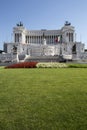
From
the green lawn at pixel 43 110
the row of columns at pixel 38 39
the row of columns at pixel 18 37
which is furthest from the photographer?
the row of columns at pixel 38 39

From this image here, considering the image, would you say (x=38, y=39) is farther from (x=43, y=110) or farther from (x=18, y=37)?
(x=43, y=110)

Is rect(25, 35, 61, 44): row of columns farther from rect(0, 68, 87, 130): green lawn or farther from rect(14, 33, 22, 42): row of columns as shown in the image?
rect(0, 68, 87, 130): green lawn

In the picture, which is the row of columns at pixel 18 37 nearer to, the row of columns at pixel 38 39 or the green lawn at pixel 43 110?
the row of columns at pixel 38 39

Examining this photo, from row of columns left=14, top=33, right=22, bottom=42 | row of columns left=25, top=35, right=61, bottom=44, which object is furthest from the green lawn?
row of columns left=25, top=35, right=61, bottom=44

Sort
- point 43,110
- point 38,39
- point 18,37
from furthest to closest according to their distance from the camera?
point 38,39
point 18,37
point 43,110

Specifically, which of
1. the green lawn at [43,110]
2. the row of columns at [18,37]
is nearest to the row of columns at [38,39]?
the row of columns at [18,37]

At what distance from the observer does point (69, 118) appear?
6.35m

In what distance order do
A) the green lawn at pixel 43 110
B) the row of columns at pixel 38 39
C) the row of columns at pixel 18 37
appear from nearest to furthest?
the green lawn at pixel 43 110, the row of columns at pixel 18 37, the row of columns at pixel 38 39

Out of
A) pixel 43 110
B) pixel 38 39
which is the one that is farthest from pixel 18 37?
pixel 43 110

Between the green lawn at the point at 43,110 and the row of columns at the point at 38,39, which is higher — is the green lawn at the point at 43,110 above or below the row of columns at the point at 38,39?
below

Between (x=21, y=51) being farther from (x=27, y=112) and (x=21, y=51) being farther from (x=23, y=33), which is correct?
(x=27, y=112)

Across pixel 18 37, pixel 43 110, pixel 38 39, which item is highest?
pixel 18 37

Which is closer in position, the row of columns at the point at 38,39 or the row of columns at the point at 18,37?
the row of columns at the point at 18,37

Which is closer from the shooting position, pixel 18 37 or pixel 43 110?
pixel 43 110
